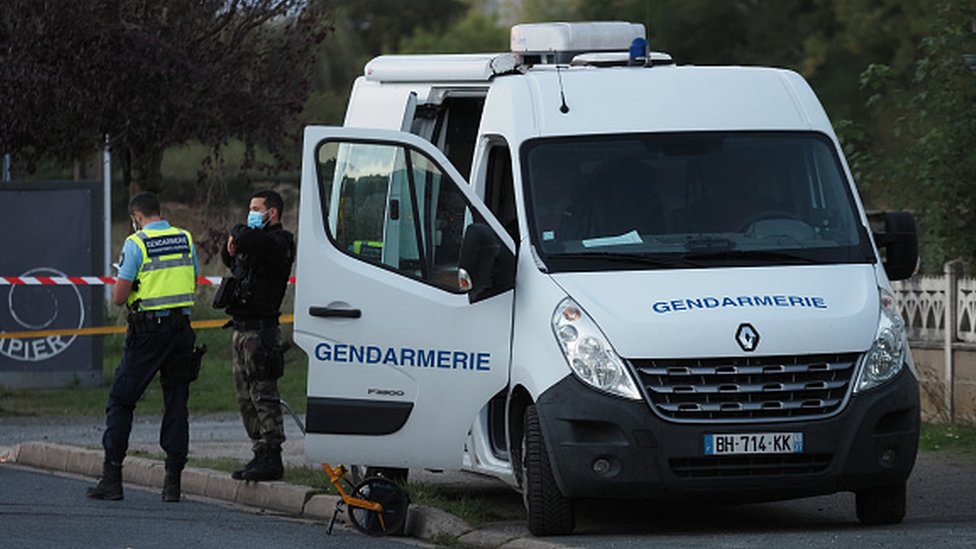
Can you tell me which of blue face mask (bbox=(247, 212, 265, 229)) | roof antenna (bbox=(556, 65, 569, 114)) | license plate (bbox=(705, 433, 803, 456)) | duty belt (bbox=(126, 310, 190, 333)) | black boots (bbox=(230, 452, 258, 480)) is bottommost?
black boots (bbox=(230, 452, 258, 480))

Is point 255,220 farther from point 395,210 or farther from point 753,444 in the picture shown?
point 753,444

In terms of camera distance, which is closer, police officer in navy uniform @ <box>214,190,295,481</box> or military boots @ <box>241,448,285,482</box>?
police officer in navy uniform @ <box>214,190,295,481</box>

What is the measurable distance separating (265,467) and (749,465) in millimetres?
3583

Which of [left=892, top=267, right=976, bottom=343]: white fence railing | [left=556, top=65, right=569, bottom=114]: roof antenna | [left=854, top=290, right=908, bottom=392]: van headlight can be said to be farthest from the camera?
[left=892, top=267, right=976, bottom=343]: white fence railing

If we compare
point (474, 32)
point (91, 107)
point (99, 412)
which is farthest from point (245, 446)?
point (474, 32)

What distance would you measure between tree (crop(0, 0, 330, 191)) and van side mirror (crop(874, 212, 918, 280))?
8871 millimetres

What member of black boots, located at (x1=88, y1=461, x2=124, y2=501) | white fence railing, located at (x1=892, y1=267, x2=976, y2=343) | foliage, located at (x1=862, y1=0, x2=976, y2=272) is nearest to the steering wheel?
black boots, located at (x1=88, y1=461, x2=124, y2=501)

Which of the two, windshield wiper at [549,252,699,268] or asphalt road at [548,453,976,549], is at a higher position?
windshield wiper at [549,252,699,268]

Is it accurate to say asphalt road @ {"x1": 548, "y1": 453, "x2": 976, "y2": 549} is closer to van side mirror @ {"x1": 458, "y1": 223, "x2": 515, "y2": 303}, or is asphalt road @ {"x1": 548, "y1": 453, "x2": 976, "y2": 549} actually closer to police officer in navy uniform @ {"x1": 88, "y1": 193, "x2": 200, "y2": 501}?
van side mirror @ {"x1": 458, "y1": 223, "x2": 515, "y2": 303}

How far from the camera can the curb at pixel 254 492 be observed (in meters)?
10.8

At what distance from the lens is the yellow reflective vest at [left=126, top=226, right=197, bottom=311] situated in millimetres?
12555

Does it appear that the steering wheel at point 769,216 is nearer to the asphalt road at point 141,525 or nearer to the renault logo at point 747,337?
the renault logo at point 747,337

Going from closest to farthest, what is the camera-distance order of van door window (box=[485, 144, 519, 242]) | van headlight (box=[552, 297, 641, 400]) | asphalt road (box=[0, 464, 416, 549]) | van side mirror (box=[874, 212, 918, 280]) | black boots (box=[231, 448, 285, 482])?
van headlight (box=[552, 297, 641, 400])
asphalt road (box=[0, 464, 416, 549])
van side mirror (box=[874, 212, 918, 280])
van door window (box=[485, 144, 519, 242])
black boots (box=[231, 448, 285, 482])

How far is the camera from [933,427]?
15.6 m
